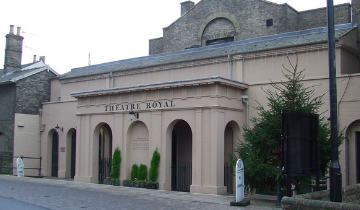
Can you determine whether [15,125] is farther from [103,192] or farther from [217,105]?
[217,105]

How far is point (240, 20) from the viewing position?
100 ft

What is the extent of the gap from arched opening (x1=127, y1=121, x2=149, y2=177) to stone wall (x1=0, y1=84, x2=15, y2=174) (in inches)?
446

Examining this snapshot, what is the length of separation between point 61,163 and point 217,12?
1476 cm

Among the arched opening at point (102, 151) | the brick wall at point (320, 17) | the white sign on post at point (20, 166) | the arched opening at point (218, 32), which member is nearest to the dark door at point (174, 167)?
the arched opening at point (102, 151)

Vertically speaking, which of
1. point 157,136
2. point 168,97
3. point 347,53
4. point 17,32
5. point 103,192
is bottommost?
point 103,192

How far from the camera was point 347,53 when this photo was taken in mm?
A: 19516

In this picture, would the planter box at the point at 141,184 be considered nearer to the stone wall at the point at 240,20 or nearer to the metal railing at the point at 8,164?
the metal railing at the point at 8,164

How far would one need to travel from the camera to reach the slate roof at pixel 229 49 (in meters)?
19.8

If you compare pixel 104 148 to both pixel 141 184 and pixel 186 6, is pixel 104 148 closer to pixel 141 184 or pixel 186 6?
pixel 141 184

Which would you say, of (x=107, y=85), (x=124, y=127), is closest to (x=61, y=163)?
(x=107, y=85)

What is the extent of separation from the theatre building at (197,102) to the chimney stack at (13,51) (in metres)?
5.71

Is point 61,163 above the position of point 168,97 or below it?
below

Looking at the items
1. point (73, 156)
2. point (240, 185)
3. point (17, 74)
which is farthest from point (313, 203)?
point (17, 74)

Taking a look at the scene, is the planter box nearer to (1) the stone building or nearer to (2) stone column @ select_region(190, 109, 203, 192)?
(2) stone column @ select_region(190, 109, 203, 192)
